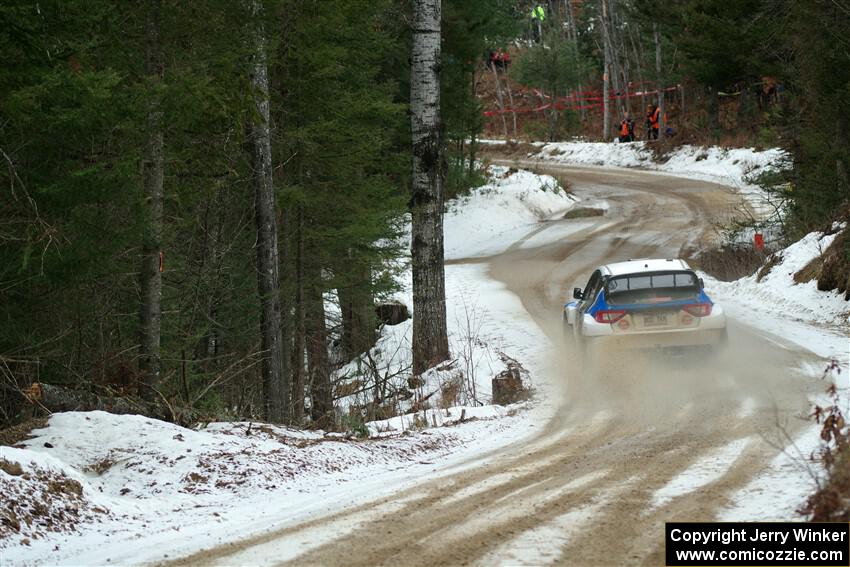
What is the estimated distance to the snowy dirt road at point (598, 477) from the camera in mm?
5863

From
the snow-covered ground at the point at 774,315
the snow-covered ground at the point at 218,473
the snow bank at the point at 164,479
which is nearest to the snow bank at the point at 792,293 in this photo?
the snow-covered ground at the point at 774,315

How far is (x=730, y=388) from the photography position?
40.3 ft

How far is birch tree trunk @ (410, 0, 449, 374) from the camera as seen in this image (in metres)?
14.6

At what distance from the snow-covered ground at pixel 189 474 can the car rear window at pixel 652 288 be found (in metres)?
2.38

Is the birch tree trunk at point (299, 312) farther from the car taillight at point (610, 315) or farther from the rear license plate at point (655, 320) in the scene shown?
the rear license plate at point (655, 320)

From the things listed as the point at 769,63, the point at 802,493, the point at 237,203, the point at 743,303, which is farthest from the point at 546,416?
the point at 769,63

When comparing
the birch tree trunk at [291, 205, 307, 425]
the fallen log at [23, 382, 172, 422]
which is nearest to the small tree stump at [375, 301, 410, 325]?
the birch tree trunk at [291, 205, 307, 425]

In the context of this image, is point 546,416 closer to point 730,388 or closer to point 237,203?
point 730,388

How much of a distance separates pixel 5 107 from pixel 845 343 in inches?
479

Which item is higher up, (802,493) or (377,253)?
(377,253)

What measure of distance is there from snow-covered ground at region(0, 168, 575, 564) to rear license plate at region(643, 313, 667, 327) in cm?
230

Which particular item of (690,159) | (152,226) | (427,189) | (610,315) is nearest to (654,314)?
(610,315)

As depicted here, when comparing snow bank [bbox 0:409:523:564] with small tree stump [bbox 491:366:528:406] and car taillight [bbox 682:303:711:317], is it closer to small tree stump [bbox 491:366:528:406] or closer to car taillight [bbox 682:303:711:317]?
small tree stump [bbox 491:366:528:406]

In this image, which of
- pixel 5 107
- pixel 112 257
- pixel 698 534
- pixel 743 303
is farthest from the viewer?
pixel 743 303
